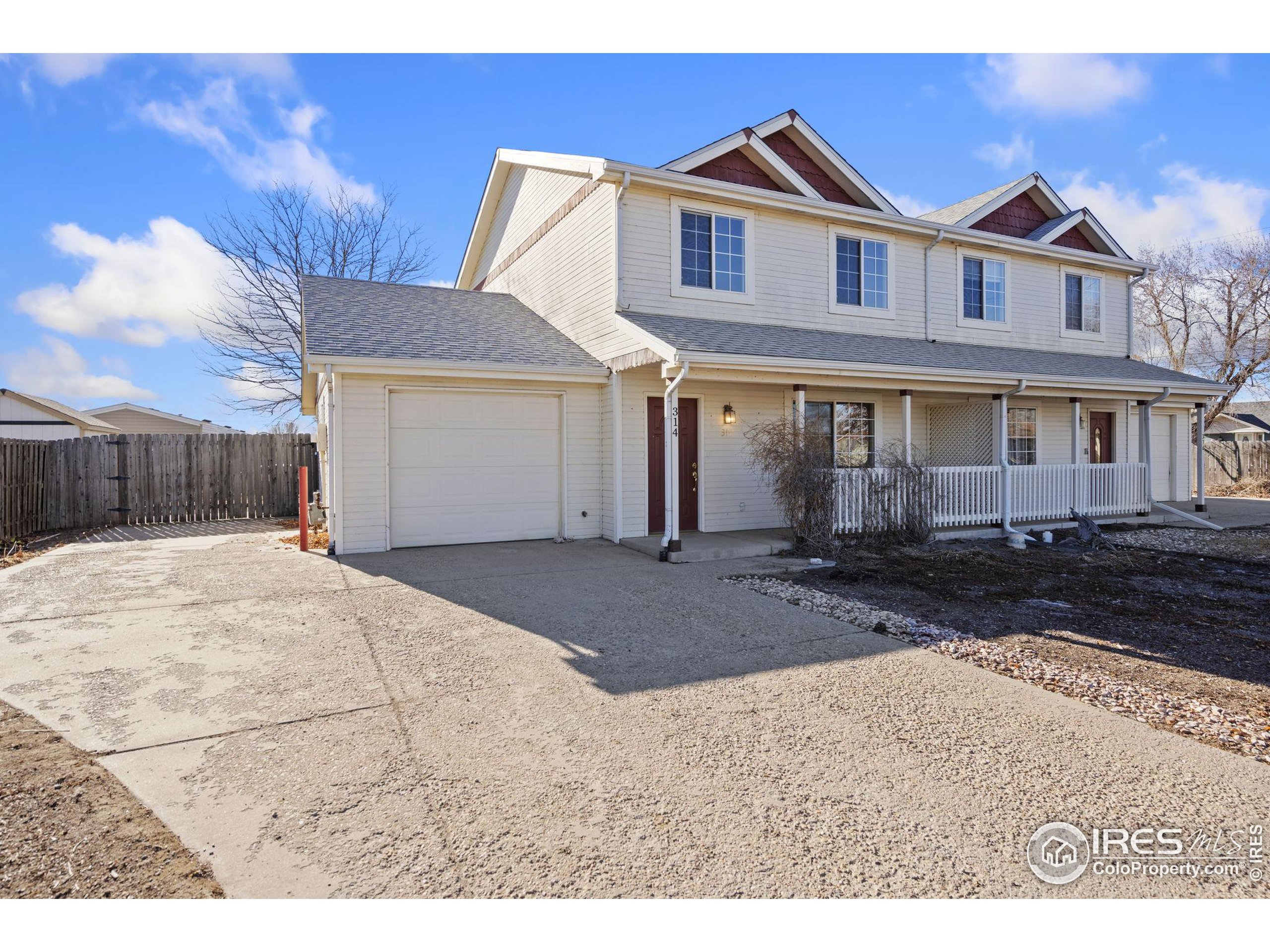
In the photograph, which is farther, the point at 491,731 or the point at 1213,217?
the point at 1213,217

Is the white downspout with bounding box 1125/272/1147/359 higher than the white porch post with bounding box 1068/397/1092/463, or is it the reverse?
the white downspout with bounding box 1125/272/1147/359

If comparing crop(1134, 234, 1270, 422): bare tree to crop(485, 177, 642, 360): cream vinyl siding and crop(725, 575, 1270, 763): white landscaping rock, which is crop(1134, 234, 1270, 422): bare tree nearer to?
crop(485, 177, 642, 360): cream vinyl siding

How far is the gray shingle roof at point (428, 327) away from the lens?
9.57 m

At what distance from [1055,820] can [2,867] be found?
12.9 ft

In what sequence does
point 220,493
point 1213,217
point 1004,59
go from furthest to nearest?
1. point 1213,217
2. point 220,493
3. point 1004,59

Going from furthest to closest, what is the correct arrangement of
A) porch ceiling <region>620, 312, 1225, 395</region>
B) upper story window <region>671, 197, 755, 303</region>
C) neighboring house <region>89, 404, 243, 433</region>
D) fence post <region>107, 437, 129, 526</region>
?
neighboring house <region>89, 404, 243, 433</region> → fence post <region>107, 437, 129, 526</region> → upper story window <region>671, 197, 755, 303</region> → porch ceiling <region>620, 312, 1225, 395</region>

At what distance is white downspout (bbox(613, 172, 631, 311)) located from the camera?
32.9 ft

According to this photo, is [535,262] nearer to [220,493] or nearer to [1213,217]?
[220,493]

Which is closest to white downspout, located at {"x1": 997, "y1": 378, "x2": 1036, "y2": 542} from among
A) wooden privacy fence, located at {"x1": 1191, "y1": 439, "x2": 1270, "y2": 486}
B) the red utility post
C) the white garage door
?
the white garage door

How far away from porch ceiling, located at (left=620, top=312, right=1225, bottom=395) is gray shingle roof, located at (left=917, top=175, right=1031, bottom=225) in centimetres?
287

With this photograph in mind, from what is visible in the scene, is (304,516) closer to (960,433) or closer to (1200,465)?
(960,433)

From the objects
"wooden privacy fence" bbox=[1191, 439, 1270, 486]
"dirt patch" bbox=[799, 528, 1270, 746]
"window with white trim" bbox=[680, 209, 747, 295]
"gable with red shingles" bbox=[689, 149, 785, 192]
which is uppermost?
"gable with red shingles" bbox=[689, 149, 785, 192]

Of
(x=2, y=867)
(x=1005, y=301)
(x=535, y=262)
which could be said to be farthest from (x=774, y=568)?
(x=1005, y=301)

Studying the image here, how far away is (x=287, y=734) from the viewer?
11.6 ft
